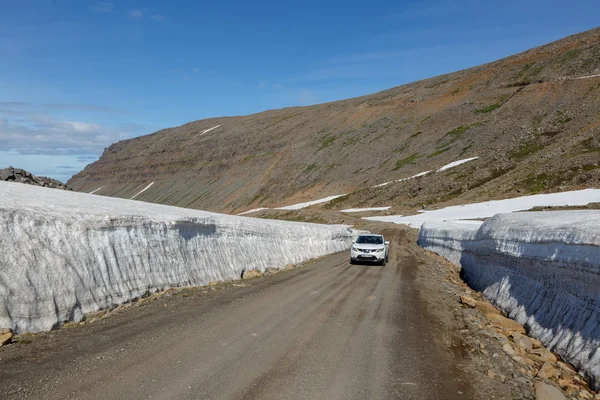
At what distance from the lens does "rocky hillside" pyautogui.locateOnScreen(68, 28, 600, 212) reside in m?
63.2

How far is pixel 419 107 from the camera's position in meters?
108

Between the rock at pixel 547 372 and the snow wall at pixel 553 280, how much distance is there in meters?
0.35

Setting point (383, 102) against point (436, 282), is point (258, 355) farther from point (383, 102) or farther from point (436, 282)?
point (383, 102)

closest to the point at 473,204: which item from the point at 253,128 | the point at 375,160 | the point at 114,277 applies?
the point at 375,160

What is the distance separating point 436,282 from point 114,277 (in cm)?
1071

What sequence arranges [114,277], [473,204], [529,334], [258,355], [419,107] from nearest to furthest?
[258,355] < [529,334] < [114,277] < [473,204] < [419,107]

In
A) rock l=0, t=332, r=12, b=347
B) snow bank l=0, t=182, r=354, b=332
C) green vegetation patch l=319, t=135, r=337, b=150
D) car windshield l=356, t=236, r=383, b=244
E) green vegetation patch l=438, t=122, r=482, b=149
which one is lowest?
car windshield l=356, t=236, r=383, b=244

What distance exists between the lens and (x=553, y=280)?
8.23 meters

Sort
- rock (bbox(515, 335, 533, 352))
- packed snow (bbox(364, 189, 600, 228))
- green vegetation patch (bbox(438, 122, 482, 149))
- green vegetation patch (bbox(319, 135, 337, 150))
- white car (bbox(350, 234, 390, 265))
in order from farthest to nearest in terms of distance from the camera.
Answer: green vegetation patch (bbox(319, 135, 337, 150))
green vegetation patch (bbox(438, 122, 482, 149))
packed snow (bbox(364, 189, 600, 228))
white car (bbox(350, 234, 390, 265))
rock (bbox(515, 335, 533, 352))

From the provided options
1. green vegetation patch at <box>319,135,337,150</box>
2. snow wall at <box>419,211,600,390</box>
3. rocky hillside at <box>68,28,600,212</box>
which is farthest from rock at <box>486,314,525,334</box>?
green vegetation patch at <box>319,135,337,150</box>

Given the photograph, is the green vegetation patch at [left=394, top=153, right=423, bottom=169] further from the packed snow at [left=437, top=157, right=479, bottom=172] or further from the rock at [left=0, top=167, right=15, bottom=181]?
the rock at [left=0, top=167, right=15, bottom=181]

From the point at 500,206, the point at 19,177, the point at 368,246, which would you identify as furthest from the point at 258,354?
the point at 500,206

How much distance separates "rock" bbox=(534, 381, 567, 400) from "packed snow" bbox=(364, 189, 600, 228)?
38640mm

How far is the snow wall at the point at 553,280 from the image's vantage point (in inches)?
259
